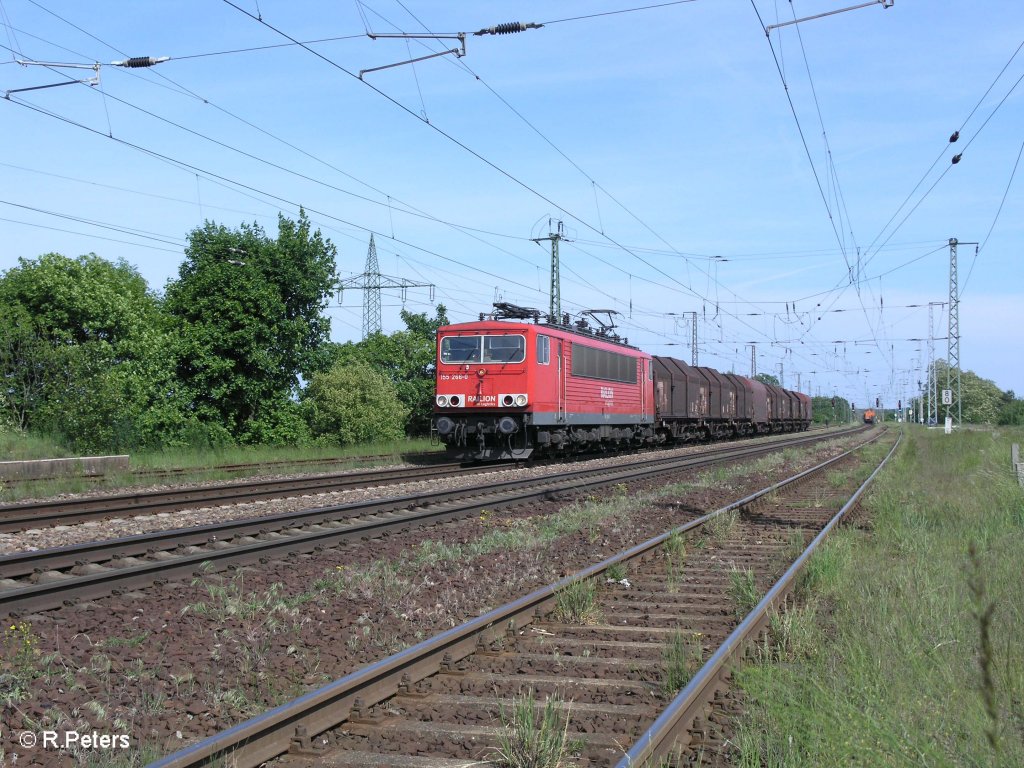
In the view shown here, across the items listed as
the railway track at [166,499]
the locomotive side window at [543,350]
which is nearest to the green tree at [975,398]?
the locomotive side window at [543,350]

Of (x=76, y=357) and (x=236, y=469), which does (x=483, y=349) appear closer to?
(x=236, y=469)

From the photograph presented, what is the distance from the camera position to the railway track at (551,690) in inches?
167

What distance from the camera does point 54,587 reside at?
7.16 m

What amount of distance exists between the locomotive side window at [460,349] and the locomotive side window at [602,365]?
3.15 m

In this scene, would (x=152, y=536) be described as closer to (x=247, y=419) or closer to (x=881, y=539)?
(x=881, y=539)

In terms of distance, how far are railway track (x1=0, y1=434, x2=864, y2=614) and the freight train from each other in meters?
6.53

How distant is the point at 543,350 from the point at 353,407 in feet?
31.4

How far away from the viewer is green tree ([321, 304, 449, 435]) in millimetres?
35219

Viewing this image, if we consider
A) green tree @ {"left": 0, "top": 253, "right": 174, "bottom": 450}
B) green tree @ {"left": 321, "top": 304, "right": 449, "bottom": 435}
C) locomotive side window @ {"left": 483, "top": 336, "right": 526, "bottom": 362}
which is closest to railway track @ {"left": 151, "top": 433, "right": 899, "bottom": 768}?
locomotive side window @ {"left": 483, "top": 336, "right": 526, "bottom": 362}

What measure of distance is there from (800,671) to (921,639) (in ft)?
3.28

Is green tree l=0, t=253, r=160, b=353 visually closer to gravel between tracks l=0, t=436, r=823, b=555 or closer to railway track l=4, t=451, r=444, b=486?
railway track l=4, t=451, r=444, b=486

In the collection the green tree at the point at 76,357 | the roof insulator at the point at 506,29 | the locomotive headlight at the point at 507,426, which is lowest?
the locomotive headlight at the point at 507,426

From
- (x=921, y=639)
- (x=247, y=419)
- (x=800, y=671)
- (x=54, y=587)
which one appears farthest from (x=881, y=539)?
(x=247, y=419)

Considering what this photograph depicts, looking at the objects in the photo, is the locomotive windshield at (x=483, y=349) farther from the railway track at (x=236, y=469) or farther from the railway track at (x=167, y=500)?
the railway track at (x=236, y=469)
